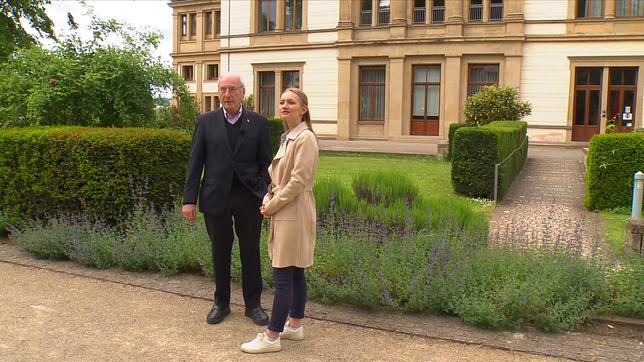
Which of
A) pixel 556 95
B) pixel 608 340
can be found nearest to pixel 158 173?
pixel 608 340

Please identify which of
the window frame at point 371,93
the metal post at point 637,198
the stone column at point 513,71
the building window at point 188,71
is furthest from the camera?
the building window at point 188,71

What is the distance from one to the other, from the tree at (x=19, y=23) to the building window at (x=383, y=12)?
16355 mm

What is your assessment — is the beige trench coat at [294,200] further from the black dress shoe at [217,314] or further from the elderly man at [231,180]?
the black dress shoe at [217,314]

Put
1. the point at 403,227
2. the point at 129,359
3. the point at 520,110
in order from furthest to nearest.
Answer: the point at 520,110 < the point at 403,227 < the point at 129,359

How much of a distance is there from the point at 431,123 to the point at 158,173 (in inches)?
1013

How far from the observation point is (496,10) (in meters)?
29.3

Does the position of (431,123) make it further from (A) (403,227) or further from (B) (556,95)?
(A) (403,227)

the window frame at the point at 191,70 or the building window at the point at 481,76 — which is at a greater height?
the window frame at the point at 191,70

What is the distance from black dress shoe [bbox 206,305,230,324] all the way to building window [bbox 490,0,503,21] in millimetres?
27580

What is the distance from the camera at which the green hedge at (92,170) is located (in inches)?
263

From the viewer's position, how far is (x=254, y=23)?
35469 millimetres

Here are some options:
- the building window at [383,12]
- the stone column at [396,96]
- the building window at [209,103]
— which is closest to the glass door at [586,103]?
the stone column at [396,96]

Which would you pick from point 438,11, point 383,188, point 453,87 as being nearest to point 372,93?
point 453,87

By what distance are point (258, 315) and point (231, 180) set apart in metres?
1.11
